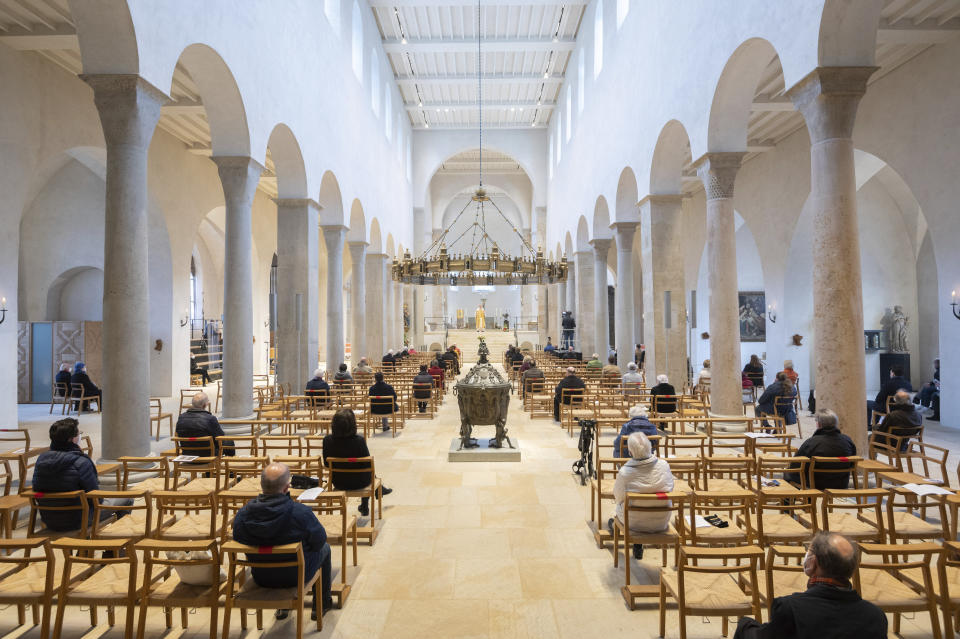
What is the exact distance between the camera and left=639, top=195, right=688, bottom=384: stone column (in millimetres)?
13234

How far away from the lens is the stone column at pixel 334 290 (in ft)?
57.6

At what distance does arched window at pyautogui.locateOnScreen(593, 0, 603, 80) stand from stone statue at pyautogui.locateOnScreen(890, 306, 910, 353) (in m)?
11.1

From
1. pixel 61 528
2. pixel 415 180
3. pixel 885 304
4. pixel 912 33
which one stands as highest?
pixel 415 180

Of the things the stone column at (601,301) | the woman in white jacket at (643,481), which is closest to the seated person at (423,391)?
the woman in white jacket at (643,481)

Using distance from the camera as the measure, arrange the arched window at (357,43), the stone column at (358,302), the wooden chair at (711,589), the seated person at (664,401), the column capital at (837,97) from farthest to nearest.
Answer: the stone column at (358,302) → the arched window at (357,43) → the seated person at (664,401) → the column capital at (837,97) → the wooden chair at (711,589)

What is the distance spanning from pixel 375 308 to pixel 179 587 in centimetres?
2060

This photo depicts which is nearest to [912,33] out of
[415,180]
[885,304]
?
[885,304]

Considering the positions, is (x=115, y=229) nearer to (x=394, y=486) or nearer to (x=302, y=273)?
(x=394, y=486)

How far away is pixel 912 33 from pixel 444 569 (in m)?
11.4

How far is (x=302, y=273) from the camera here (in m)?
13.7

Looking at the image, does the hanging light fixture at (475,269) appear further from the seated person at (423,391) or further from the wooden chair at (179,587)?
the wooden chair at (179,587)

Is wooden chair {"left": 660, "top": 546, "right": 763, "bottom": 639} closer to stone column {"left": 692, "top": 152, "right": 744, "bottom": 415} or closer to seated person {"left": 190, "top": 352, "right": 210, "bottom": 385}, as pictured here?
stone column {"left": 692, "top": 152, "right": 744, "bottom": 415}

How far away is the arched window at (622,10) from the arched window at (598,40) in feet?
8.22

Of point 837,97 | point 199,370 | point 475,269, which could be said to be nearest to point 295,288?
point 475,269
